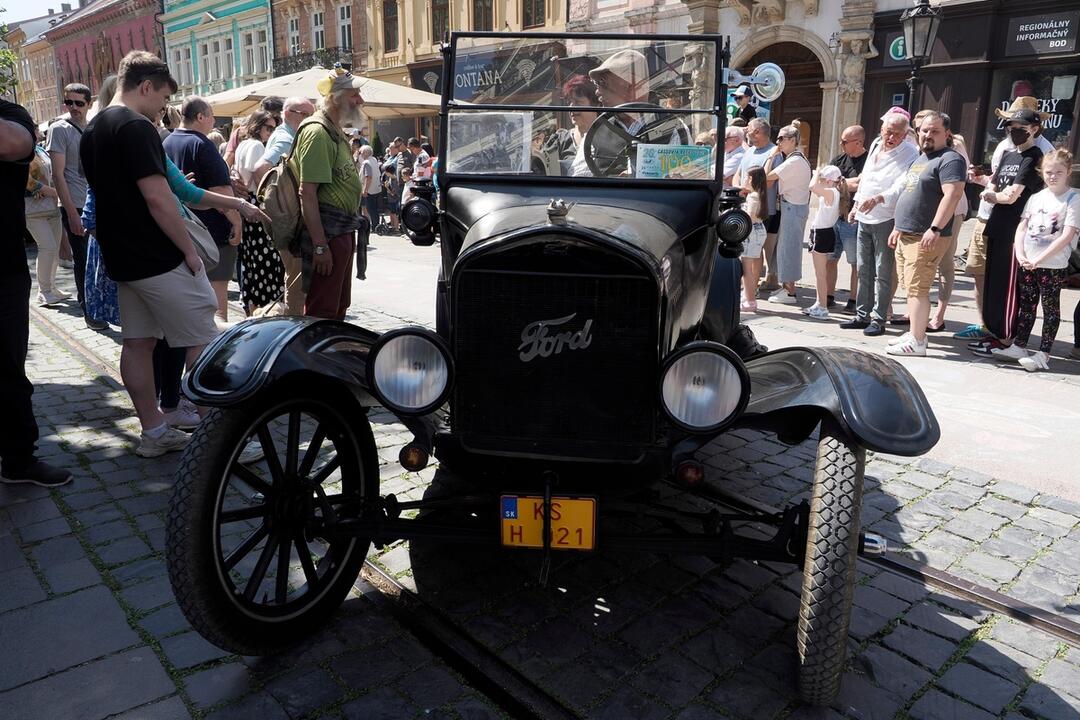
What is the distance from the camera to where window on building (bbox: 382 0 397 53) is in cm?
2895

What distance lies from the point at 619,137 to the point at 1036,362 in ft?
14.0

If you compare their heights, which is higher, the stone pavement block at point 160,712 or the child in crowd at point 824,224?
the child in crowd at point 824,224

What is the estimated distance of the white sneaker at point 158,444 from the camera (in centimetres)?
415

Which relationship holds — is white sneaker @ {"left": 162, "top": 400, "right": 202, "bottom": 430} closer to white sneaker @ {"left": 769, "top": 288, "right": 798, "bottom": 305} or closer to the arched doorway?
white sneaker @ {"left": 769, "top": 288, "right": 798, "bottom": 305}

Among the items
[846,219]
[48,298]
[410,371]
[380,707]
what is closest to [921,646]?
[380,707]

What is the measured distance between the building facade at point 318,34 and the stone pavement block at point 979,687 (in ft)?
103

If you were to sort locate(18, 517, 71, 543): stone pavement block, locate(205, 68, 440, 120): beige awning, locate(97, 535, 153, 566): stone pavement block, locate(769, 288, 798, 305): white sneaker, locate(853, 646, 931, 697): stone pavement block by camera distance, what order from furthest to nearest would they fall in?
locate(205, 68, 440, 120): beige awning → locate(769, 288, 798, 305): white sneaker → locate(18, 517, 71, 543): stone pavement block → locate(97, 535, 153, 566): stone pavement block → locate(853, 646, 931, 697): stone pavement block

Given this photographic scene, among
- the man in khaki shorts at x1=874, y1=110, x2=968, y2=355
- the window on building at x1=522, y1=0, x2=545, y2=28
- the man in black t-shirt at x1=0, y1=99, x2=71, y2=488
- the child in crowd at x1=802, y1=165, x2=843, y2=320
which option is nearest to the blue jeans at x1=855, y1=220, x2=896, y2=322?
the man in khaki shorts at x1=874, y1=110, x2=968, y2=355

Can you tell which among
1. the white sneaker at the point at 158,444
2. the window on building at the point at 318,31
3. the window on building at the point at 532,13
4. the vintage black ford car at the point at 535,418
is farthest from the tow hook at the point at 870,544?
the window on building at the point at 318,31

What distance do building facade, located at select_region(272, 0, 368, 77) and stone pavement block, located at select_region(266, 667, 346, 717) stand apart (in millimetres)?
30921

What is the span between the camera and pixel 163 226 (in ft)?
12.0

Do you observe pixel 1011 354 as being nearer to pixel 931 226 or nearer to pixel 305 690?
pixel 931 226

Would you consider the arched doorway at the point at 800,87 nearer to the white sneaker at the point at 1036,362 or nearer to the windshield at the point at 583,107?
the white sneaker at the point at 1036,362

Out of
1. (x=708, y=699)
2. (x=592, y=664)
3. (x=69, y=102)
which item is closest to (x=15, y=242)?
(x=592, y=664)
